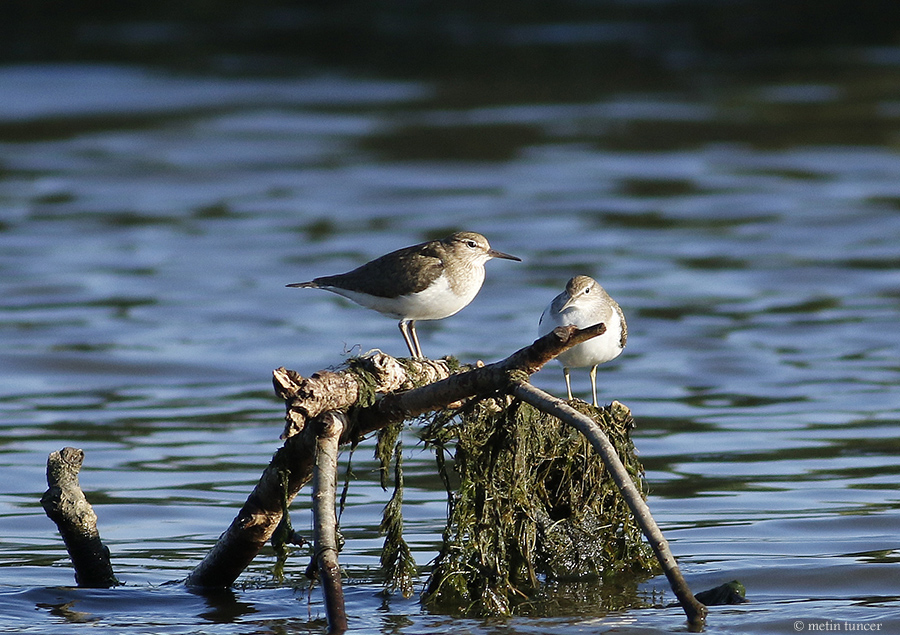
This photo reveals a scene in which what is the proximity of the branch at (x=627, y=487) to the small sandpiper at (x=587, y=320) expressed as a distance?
1.70 metres

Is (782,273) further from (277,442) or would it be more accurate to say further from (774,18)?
(774,18)

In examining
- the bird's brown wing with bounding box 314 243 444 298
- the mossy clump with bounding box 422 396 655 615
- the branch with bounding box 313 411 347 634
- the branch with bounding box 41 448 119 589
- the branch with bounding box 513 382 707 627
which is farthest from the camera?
the bird's brown wing with bounding box 314 243 444 298

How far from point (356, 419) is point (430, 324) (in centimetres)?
1018

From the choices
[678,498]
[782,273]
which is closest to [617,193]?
[782,273]

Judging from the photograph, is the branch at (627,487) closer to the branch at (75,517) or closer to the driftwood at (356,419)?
the driftwood at (356,419)

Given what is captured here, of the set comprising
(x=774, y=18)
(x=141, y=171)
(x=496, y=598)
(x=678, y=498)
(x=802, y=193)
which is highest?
(x=774, y=18)

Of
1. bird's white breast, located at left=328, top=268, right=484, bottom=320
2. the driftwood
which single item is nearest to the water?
the driftwood

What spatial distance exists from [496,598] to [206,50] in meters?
33.5

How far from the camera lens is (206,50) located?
39.0 metres

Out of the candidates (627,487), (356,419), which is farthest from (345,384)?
(627,487)

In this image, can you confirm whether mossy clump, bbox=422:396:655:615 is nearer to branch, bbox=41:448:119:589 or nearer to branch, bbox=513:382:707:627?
branch, bbox=513:382:707:627

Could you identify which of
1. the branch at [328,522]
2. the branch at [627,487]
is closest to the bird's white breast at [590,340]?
the branch at [627,487]

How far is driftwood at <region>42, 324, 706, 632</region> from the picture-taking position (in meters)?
6.40

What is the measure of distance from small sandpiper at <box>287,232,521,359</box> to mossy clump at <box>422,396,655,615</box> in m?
1.15
